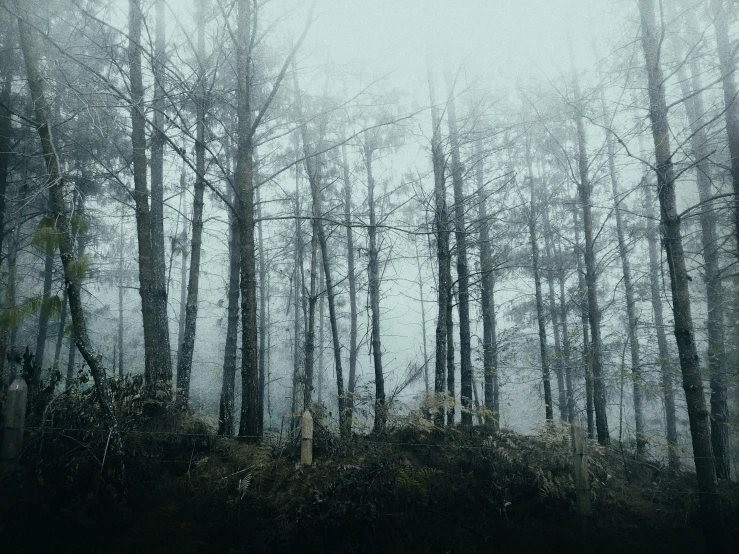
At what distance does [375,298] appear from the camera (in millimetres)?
14344

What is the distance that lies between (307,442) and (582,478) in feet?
11.7

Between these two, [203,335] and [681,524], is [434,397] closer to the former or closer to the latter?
[681,524]

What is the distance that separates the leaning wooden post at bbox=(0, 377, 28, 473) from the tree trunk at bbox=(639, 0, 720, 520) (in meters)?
8.36

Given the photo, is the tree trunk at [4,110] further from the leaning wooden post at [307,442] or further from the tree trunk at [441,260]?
the tree trunk at [441,260]

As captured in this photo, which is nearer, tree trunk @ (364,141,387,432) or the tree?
tree trunk @ (364,141,387,432)

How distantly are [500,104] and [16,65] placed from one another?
13263mm

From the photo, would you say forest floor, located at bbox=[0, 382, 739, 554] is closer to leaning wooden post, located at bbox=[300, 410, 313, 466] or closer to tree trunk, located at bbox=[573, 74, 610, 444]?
leaning wooden post, located at bbox=[300, 410, 313, 466]

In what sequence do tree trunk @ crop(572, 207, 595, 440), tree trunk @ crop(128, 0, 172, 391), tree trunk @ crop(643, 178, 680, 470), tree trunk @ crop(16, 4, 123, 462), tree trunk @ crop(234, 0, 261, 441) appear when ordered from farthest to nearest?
tree trunk @ crop(643, 178, 680, 470)
tree trunk @ crop(572, 207, 595, 440)
tree trunk @ crop(128, 0, 172, 391)
tree trunk @ crop(234, 0, 261, 441)
tree trunk @ crop(16, 4, 123, 462)

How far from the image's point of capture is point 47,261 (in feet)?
52.6

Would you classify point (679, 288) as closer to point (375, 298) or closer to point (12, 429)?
point (12, 429)

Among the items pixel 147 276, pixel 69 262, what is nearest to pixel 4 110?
pixel 147 276

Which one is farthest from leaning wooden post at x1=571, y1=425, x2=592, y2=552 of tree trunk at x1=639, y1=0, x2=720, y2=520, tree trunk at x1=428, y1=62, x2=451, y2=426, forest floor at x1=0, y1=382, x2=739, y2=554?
tree trunk at x1=428, y1=62, x2=451, y2=426

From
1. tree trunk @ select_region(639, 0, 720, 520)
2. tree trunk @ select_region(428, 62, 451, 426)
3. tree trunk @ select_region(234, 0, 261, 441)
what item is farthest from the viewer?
tree trunk @ select_region(428, 62, 451, 426)

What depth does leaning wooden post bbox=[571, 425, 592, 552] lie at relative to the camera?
5512 mm
